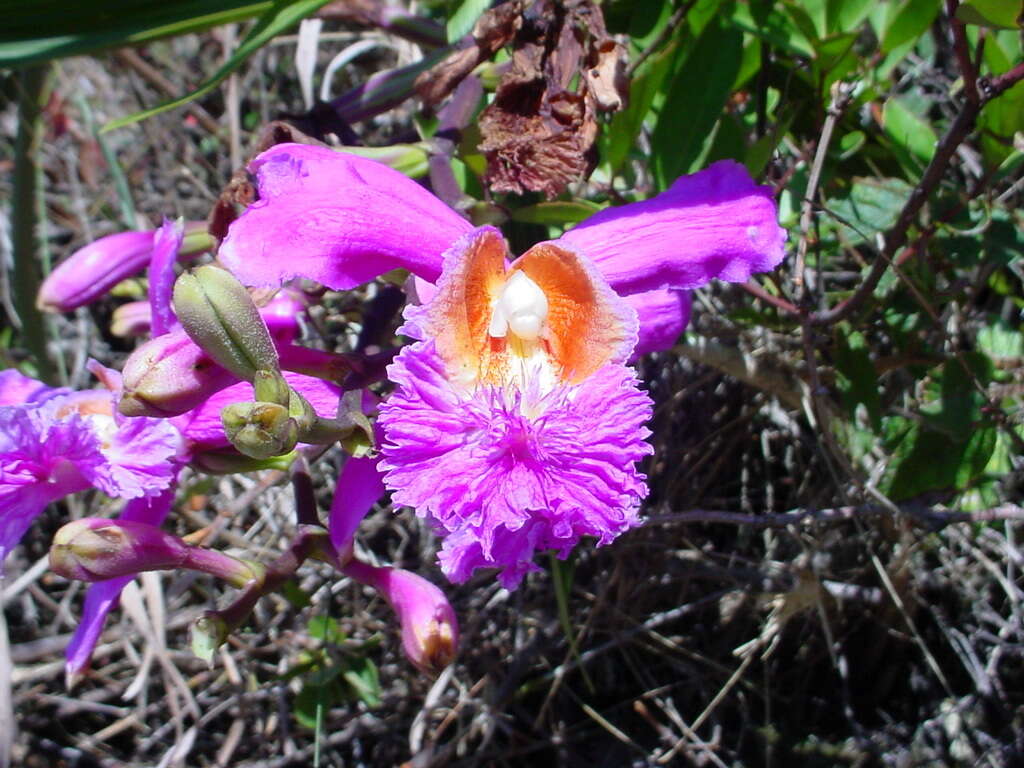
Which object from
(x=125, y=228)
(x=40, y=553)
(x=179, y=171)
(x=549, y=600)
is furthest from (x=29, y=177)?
(x=549, y=600)

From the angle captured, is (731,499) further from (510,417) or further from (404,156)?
(510,417)

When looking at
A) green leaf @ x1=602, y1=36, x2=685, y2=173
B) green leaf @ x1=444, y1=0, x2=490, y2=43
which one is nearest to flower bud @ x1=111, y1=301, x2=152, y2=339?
green leaf @ x1=444, y1=0, x2=490, y2=43

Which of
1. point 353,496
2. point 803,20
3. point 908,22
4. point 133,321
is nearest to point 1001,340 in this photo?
point 908,22

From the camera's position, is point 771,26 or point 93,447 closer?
point 93,447

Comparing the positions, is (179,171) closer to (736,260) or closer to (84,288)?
(84,288)

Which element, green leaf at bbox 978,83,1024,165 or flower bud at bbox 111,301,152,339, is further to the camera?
flower bud at bbox 111,301,152,339

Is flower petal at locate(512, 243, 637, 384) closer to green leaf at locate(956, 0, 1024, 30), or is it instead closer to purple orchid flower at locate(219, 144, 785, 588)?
purple orchid flower at locate(219, 144, 785, 588)
